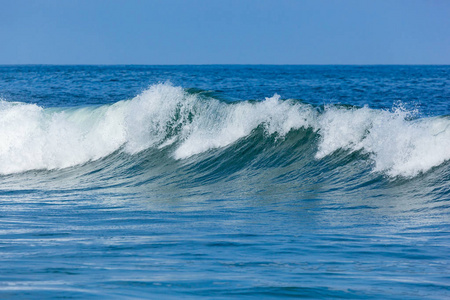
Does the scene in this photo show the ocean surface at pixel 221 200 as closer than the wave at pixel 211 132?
Yes

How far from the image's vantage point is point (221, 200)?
359 inches

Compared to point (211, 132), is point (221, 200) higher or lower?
lower

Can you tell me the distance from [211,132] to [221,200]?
16.2 feet

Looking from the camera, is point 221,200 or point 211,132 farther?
point 211,132

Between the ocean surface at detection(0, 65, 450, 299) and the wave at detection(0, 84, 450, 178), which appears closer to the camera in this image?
the ocean surface at detection(0, 65, 450, 299)

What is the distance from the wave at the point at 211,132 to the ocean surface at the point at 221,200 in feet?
0.11

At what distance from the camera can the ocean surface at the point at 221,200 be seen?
14.4 feet

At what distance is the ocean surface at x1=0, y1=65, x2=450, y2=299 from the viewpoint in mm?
4387

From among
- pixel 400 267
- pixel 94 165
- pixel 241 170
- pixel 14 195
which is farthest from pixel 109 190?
pixel 400 267

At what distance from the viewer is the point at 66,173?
1364 centimetres

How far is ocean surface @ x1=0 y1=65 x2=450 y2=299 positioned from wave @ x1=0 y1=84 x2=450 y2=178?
0.11ft

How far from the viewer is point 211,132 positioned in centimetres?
1391

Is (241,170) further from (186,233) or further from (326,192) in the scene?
(186,233)

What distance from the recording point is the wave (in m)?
10.5
